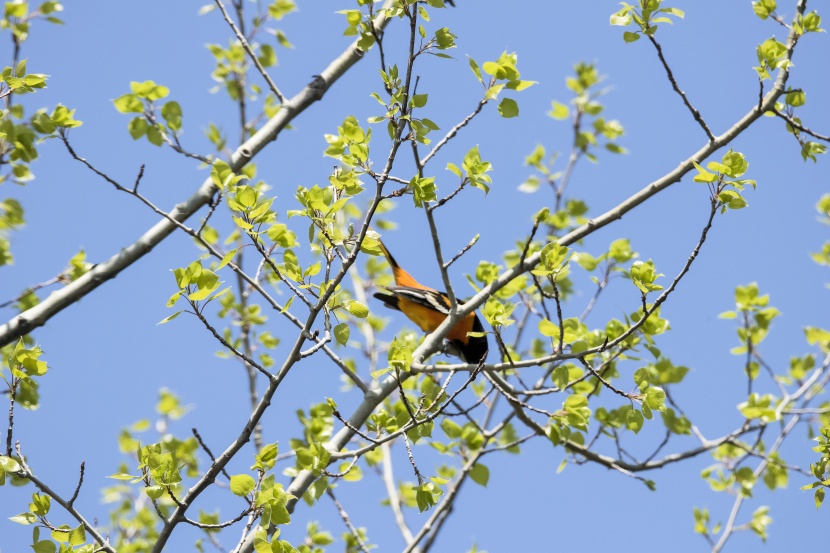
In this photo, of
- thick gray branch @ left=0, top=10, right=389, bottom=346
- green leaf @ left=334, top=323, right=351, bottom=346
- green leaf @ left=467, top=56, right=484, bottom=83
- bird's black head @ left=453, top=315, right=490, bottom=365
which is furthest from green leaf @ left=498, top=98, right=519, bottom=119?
bird's black head @ left=453, top=315, right=490, bottom=365

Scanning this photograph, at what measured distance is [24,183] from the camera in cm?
429

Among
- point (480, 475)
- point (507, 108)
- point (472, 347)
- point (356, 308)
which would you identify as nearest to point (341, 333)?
point (356, 308)

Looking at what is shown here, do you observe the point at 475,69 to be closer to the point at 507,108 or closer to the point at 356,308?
the point at 507,108

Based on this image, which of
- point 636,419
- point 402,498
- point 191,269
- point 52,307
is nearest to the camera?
point 191,269

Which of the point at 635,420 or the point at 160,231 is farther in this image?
the point at 160,231

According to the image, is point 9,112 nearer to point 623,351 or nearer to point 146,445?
point 146,445

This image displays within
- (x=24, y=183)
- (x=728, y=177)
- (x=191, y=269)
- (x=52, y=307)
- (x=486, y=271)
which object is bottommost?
(x=191, y=269)

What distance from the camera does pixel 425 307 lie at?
6.36 metres

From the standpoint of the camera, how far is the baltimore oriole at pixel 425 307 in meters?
6.04

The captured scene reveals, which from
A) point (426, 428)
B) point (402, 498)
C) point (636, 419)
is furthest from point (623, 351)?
point (402, 498)

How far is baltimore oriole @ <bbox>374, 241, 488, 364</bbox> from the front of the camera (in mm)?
6039

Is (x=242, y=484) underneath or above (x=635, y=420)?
underneath

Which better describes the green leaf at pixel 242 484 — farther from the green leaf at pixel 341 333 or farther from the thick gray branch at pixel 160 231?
the thick gray branch at pixel 160 231

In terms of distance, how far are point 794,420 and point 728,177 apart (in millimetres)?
2676
